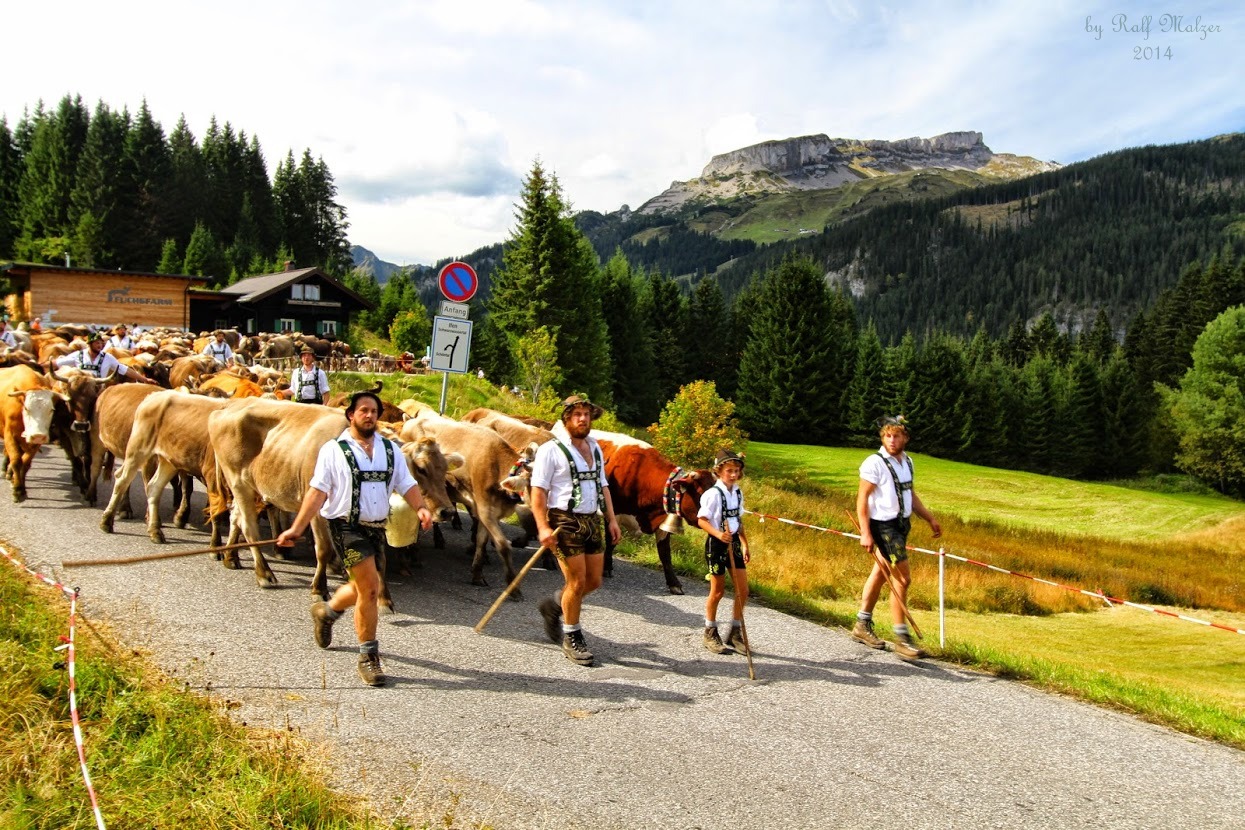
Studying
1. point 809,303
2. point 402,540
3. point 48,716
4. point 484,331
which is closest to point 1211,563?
point 402,540

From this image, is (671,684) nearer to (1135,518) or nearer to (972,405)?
(1135,518)

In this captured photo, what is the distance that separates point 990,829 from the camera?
4.84 metres

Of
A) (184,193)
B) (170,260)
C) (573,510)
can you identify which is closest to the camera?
(573,510)

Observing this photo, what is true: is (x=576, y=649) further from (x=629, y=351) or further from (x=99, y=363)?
(x=629, y=351)

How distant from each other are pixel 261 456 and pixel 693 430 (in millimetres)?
31312

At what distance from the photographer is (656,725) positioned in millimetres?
6172

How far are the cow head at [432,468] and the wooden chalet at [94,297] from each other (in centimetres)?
4770

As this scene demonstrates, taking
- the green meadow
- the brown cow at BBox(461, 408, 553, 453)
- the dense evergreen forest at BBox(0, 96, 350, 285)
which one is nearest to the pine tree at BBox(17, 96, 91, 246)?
the dense evergreen forest at BBox(0, 96, 350, 285)

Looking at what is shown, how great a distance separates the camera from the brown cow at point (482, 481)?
10.1 metres

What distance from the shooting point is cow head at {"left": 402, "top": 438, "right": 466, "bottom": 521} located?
9.67 metres

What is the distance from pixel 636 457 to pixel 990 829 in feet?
26.4

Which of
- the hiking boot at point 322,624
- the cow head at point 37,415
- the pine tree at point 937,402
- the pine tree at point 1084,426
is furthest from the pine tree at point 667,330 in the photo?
the hiking boot at point 322,624

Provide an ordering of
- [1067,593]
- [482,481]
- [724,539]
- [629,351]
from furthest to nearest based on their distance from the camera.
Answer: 1. [629,351]
2. [1067,593]
3. [482,481]
4. [724,539]

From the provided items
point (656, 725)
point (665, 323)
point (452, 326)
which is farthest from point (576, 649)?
point (665, 323)
